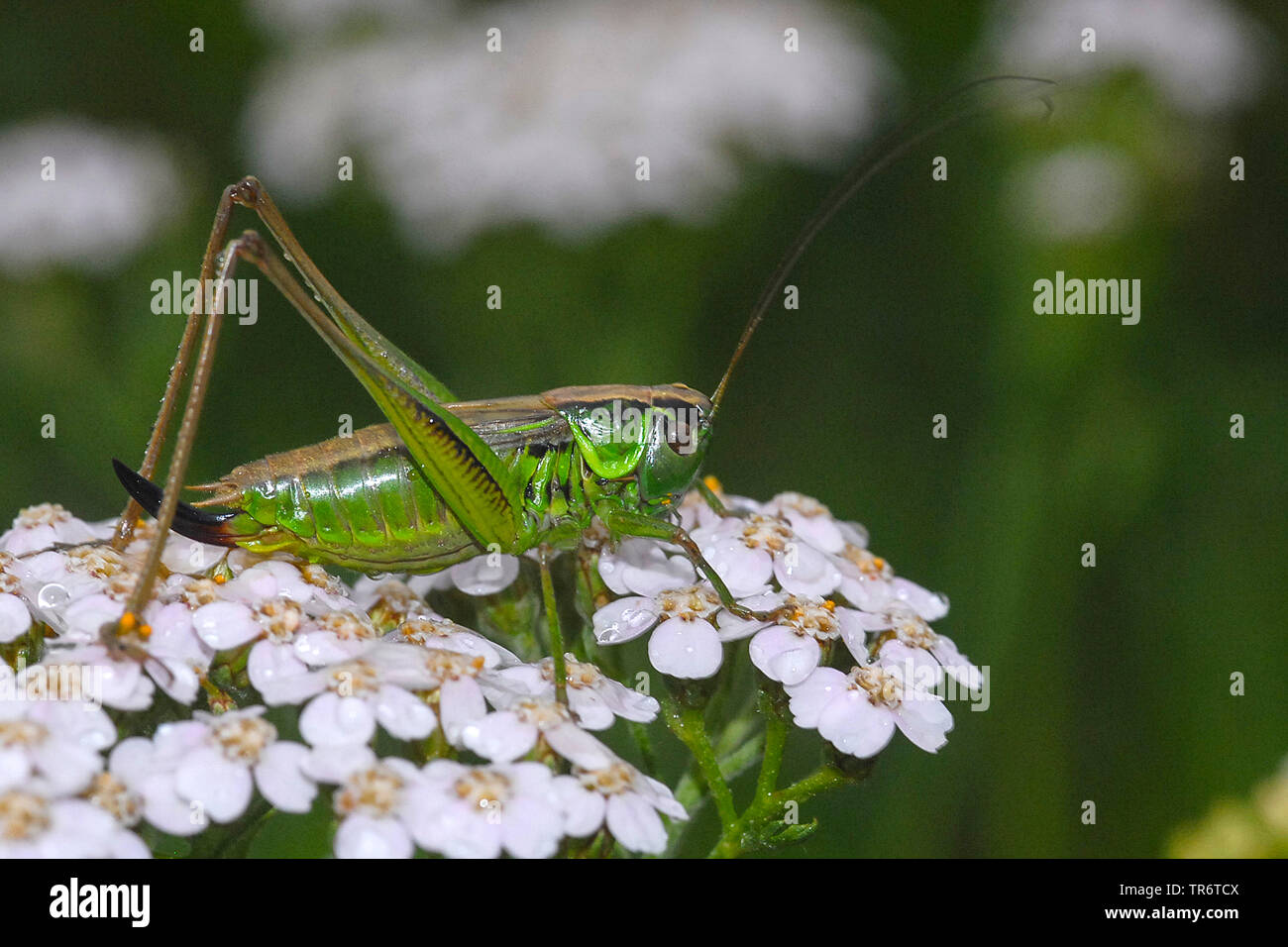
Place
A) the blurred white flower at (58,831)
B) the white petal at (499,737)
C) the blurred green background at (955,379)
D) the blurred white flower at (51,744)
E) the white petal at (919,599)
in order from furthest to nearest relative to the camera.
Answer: the blurred green background at (955,379) < the white petal at (919,599) < the white petal at (499,737) < the blurred white flower at (51,744) < the blurred white flower at (58,831)

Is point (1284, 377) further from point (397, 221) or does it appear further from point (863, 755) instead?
point (397, 221)

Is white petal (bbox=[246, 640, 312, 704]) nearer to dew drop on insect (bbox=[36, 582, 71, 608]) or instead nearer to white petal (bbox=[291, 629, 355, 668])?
white petal (bbox=[291, 629, 355, 668])

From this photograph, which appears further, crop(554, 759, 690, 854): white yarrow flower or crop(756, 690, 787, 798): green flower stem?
crop(756, 690, 787, 798): green flower stem

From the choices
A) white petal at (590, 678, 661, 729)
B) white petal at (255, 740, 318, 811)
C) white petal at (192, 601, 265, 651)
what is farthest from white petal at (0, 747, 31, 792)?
white petal at (590, 678, 661, 729)

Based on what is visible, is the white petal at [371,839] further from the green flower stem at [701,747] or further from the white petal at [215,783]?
the green flower stem at [701,747]

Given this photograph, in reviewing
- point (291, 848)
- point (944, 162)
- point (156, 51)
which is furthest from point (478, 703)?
point (156, 51)

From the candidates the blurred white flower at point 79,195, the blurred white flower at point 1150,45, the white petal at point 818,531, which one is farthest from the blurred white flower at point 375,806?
the blurred white flower at point 1150,45
